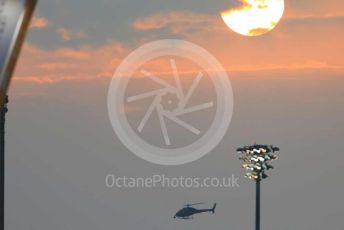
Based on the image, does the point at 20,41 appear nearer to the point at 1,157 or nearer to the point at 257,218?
the point at 1,157

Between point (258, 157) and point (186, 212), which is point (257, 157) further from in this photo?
point (186, 212)

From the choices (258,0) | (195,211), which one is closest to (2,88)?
(258,0)

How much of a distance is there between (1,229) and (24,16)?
3550 centimetres

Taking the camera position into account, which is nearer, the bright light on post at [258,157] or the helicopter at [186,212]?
the bright light on post at [258,157]

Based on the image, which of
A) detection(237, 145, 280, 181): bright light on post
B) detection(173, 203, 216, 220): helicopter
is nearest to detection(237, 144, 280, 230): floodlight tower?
detection(237, 145, 280, 181): bright light on post

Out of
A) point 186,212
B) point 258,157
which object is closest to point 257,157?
point 258,157

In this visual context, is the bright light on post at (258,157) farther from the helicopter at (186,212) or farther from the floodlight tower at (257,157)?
the helicopter at (186,212)

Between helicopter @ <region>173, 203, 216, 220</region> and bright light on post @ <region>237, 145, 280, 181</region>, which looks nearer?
bright light on post @ <region>237, 145, 280, 181</region>

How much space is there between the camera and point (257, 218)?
233 feet

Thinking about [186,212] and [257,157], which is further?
[186,212]

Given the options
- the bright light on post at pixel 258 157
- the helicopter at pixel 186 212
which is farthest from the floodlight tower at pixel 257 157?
the helicopter at pixel 186 212

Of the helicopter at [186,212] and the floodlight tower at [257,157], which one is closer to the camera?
the floodlight tower at [257,157]

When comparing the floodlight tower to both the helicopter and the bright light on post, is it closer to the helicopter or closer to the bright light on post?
the bright light on post

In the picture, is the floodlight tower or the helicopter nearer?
the floodlight tower
